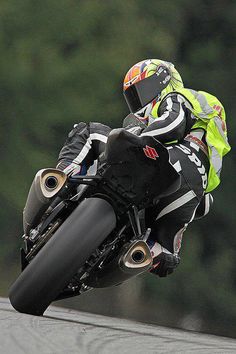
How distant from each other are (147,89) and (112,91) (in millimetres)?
15169

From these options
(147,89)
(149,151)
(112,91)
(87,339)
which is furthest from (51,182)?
(112,91)

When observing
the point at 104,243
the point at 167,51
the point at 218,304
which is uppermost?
the point at 104,243

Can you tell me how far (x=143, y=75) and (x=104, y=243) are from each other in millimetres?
1209

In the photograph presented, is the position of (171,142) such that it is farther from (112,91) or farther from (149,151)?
(112,91)

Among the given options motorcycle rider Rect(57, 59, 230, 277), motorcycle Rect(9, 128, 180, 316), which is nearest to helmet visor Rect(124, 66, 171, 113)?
motorcycle rider Rect(57, 59, 230, 277)

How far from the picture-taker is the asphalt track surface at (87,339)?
12.1ft

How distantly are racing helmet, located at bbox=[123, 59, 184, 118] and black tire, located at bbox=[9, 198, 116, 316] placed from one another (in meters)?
1.18

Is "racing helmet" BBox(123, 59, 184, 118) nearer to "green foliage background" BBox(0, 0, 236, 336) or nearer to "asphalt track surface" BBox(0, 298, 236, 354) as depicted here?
"asphalt track surface" BBox(0, 298, 236, 354)

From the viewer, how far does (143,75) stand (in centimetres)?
671

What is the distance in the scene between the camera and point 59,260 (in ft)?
18.1

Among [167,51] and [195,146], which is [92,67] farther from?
[195,146]

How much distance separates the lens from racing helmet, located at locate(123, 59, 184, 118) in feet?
21.9

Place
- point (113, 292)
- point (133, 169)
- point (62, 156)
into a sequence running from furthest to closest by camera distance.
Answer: point (113, 292)
point (62, 156)
point (133, 169)

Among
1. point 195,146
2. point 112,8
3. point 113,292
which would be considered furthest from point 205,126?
point 112,8
